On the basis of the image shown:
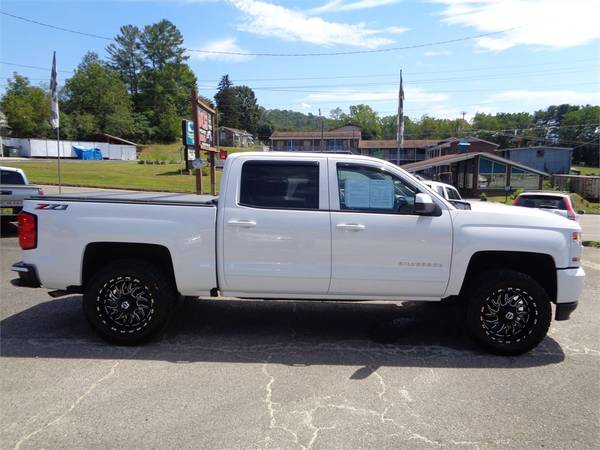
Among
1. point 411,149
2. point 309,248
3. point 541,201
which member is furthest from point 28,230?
point 411,149

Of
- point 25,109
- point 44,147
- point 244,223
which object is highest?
point 25,109

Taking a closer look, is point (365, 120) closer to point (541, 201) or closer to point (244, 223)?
point (541, 201)

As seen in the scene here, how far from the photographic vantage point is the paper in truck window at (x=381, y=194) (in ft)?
A: 14.9

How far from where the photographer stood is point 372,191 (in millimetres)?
4590

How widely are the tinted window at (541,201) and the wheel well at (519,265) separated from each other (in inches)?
307

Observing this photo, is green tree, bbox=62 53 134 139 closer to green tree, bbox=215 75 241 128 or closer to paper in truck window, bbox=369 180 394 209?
green tree, bbox=215 75 241 128

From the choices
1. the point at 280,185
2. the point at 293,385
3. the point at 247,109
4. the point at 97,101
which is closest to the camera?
the point at 293,385

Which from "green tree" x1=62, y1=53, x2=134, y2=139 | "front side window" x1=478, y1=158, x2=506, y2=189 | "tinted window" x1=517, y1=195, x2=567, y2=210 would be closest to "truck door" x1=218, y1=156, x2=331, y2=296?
"tinted window" x1=517, y1=195, x2=567, y2=210

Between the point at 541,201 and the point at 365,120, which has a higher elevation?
the point at 365,120

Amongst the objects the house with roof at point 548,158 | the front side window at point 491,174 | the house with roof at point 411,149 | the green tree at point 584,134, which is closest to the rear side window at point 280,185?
the front side window at point 491,174

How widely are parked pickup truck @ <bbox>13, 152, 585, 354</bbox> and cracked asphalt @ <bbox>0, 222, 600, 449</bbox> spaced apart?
471 mm

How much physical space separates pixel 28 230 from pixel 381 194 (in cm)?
356

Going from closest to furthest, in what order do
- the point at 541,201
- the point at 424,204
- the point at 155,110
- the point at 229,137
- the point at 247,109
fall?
the point at 424,204 → the point at 541,201 → the point at 155,110 → the point at 229,137 → the point at 247,109

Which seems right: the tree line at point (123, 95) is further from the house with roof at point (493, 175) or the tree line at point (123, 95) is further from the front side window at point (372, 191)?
the front side window at point (372, 191)
